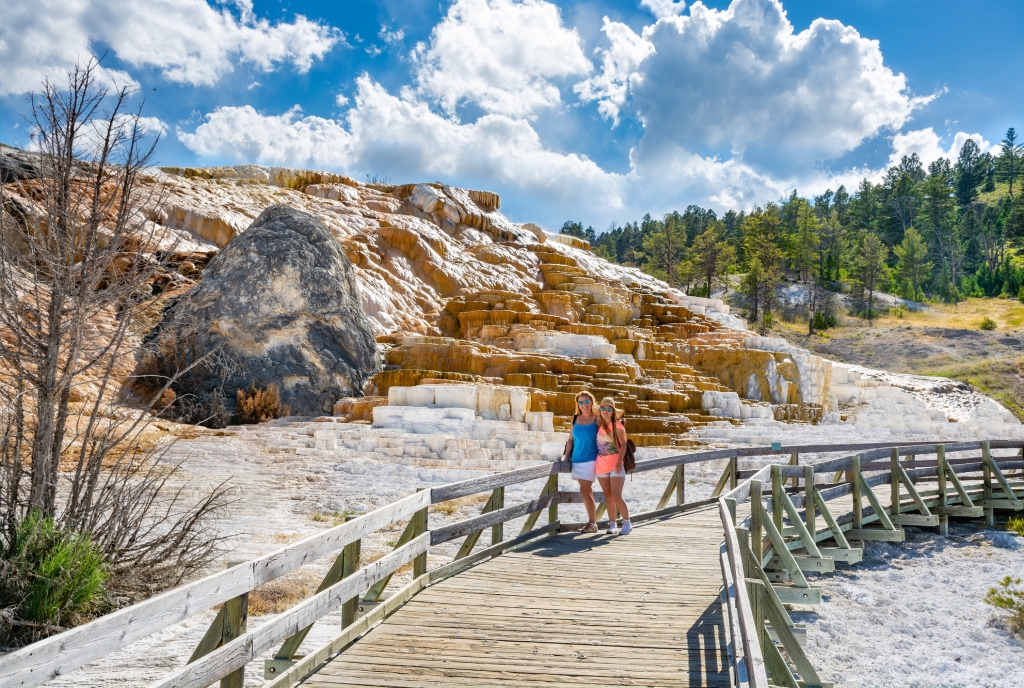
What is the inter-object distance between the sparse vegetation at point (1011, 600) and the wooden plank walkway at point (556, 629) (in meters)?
3.99

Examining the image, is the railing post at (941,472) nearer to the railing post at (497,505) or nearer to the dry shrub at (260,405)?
the railing post at (497,505)

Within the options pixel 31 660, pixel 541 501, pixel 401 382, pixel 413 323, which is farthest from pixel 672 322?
pixel 31 660

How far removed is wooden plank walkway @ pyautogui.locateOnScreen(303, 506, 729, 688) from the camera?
3615 millimetres

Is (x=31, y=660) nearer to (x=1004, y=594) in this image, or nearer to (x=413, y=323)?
(x=1004, y=594)

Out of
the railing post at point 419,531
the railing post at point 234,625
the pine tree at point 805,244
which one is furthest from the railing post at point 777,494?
the pine tree at point 805,244

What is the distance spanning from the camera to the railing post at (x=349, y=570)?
13.6 feet

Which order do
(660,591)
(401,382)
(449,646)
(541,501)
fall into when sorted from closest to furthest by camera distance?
1. (449,646)
2. (660,591)
3. (541,501)
4. (401,382)

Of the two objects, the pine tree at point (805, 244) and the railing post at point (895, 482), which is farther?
the pine tree at point (805, 244)

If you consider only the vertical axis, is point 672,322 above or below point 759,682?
above

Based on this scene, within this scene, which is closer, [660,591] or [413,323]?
[660,591]

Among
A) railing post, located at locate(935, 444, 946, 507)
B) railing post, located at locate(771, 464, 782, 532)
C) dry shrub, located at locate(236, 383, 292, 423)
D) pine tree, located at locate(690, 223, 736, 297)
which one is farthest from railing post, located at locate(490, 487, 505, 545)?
pine tree, located at locate(690, 223, 736, 297)

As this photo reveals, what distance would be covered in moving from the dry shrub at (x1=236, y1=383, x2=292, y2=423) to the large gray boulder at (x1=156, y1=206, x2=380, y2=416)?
210 millimetres

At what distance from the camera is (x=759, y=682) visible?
2652mm

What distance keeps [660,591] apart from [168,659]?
358cm
